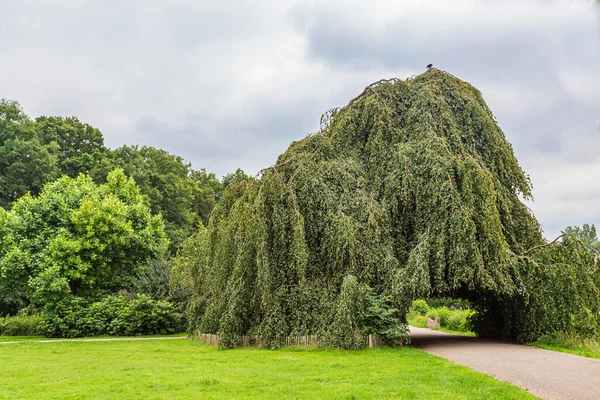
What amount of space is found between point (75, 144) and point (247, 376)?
2942 cm

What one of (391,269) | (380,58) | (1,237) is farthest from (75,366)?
(1,237)

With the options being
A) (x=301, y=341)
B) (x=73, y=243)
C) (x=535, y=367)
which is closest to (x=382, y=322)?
(x=301, y=341)

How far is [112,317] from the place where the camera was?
18.0 meters

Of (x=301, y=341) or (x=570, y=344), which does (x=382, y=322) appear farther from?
(x=570, y=344)

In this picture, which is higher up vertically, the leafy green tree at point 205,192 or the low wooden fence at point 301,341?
the leafy green tree at point 205,192

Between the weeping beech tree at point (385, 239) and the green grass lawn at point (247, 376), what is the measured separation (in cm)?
129

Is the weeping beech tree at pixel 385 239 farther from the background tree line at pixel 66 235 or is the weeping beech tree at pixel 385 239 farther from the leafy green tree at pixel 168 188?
the leafy green tree at pixel 168 188

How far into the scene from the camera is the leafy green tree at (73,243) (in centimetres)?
1780

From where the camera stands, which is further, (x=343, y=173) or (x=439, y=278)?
(x=343, y=173)

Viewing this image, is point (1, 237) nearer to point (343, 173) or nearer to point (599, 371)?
point (343, 173)

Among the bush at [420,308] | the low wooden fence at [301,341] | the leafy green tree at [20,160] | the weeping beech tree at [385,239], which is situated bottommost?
the low wooden fence at [301,341]

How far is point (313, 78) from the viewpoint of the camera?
493 inches

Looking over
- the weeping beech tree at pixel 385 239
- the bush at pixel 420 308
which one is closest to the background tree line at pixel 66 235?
the weeping beech tree at pixel 385 239

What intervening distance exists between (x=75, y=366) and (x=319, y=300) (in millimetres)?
5959
